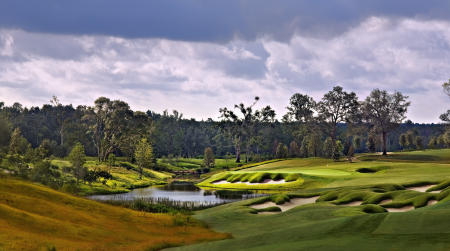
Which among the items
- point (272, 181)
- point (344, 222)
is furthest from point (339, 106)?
point (344, 222)

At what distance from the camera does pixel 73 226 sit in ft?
82.4

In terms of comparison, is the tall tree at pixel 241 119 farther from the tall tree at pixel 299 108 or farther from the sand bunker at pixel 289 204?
the sand bunker at pixel 289 204

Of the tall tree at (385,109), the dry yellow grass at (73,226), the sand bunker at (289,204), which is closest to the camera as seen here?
the dry yellow grass at (73,226)

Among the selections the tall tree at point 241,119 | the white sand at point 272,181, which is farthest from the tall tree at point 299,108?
the white sand at point 272,181

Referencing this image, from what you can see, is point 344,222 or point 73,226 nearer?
point 344,222

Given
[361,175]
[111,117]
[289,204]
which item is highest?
[111,117]

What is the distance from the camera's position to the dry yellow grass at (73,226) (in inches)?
847

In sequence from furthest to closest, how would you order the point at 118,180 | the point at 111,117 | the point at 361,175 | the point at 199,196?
the point at 111,117, the point at 118,180, the point at 361,175, the point at 199,196

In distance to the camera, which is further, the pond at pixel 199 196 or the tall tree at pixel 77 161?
the tall tree at pixel 77 161

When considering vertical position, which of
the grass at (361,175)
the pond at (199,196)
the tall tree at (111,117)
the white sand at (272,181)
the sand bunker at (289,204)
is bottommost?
the pond at (199,196)

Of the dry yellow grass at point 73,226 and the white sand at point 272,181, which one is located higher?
the dry yellow grass at point 73,226

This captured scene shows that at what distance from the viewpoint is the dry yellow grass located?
70.6ft

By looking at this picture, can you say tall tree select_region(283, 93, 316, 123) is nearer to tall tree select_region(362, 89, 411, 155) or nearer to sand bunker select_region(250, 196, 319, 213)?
tall tree select_region(362, 89, 411, 155)

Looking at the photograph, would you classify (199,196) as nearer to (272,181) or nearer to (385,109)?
(272,181)
